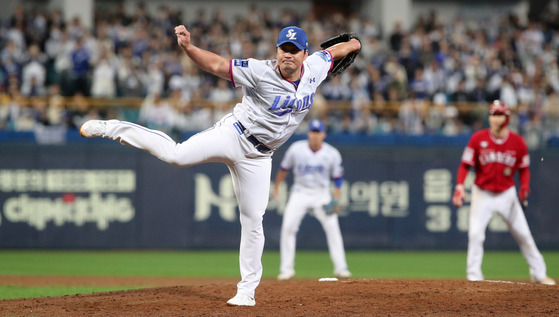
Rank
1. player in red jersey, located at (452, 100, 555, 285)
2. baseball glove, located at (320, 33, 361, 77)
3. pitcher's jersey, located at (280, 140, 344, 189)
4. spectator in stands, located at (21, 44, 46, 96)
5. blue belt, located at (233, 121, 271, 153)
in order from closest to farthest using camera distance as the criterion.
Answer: blue belt, located at (233, 121, 271, 153) < baseball glove, located at (320, 33, 361, 77) < player in red jersey, located at (452, 100, 555, 285) < pitcher's jersey, located at (280, 140, 344, 189) < spectator in stands, located at (21, 44, 46, 96)

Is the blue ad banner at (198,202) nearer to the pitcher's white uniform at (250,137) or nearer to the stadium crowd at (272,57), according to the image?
the stadium crowd at (272,57)

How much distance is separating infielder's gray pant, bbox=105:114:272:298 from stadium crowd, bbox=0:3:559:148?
8436 mm

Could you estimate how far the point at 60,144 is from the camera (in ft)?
49.8

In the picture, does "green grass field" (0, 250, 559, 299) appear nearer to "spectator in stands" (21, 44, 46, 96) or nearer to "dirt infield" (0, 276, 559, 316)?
"dirt infield" (0, 276, 559, 316)

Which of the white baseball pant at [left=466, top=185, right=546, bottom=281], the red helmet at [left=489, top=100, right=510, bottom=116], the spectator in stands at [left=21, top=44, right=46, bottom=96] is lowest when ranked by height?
the white baseball pant at [left=466, top=185, right=546, bottom=281]

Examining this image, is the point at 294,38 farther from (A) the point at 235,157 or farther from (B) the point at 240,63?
(A) the point at 235,157

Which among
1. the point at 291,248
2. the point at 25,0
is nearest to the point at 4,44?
Answer: the point at 25,0

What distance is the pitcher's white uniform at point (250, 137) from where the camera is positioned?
631 cm

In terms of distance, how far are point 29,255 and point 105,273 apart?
3264mm

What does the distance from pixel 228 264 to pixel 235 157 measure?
7249 mm

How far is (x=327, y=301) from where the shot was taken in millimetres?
6941

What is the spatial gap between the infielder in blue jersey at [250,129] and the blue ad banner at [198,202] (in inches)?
343

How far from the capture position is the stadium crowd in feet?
51.2

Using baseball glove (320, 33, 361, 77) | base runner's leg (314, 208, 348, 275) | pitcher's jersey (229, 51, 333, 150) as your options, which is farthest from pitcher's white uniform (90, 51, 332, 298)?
base runner's leg (314, 208, 348, 275)
